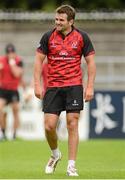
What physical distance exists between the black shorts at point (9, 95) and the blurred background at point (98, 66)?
1.38 meters

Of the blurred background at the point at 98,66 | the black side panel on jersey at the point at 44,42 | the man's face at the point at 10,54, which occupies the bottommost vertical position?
the blurred background at the point at 98,66

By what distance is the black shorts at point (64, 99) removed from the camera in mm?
14422

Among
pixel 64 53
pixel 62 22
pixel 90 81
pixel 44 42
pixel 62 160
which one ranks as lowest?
pixel 62 160

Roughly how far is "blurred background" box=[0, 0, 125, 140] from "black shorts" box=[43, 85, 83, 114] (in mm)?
12031

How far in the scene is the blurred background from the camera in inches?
1053

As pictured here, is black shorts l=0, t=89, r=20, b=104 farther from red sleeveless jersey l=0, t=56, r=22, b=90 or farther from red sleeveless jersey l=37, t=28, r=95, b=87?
red sleeveless jersey l=37, t=28, r=95, b=87

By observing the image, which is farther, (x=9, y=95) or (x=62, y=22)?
(x=9, y=95)

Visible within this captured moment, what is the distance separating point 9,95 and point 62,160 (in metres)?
6.92

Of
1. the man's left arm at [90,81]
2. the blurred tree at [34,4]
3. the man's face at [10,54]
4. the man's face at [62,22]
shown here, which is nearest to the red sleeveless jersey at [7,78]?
the man's face at [10,54]

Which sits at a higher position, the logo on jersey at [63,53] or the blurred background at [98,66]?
the logo on jersey at [63,53]

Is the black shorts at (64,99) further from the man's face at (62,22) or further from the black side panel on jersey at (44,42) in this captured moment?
the man's face at (62,22)

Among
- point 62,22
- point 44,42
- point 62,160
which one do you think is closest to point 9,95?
point 62,160

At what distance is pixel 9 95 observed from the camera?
2519 cm

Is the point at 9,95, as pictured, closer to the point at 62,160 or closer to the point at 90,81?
the point at 62,160
